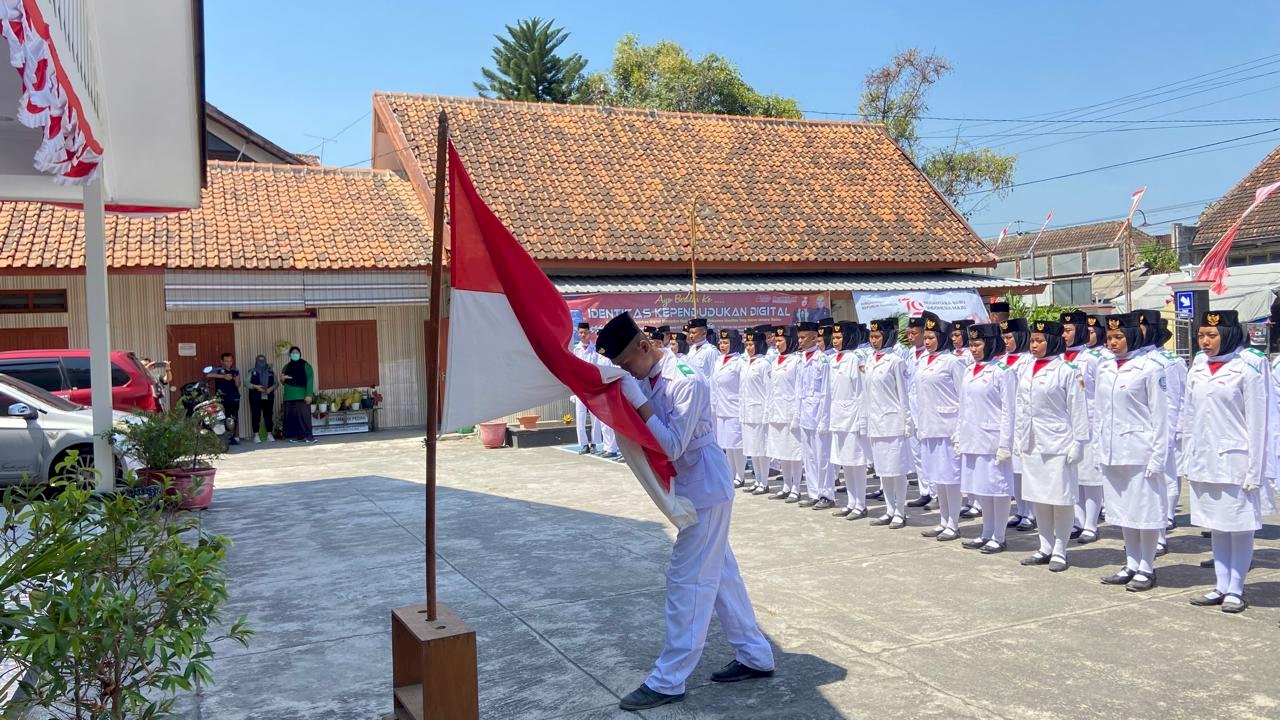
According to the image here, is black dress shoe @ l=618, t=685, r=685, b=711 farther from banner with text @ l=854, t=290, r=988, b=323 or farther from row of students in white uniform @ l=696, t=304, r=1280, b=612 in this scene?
banner with text @ l=854, t=290, r=988, b=323

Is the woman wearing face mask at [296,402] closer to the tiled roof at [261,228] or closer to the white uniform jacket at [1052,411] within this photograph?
the tiled roof at [261,228]

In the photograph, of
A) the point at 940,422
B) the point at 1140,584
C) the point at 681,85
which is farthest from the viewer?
the point at 681,85

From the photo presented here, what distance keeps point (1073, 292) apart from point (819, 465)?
3127cm

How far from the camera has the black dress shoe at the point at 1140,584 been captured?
6.26 metres

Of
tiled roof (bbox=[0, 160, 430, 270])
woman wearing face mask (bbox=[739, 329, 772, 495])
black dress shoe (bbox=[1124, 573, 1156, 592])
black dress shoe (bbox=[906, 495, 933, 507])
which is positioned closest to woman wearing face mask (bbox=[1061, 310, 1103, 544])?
black dress shoe (bbox=[1124, 573, 1156, 592])

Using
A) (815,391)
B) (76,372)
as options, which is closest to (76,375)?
(76,372)

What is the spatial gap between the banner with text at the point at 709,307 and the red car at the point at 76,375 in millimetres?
6964

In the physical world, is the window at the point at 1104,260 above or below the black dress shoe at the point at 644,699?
above

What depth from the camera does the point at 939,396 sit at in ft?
27.4

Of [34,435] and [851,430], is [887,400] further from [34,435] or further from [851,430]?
[34,435]

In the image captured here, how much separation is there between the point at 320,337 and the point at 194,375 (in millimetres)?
2299

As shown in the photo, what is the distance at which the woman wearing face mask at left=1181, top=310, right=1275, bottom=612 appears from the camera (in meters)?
5.81

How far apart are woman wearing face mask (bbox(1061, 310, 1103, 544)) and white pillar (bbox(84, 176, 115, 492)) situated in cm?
765

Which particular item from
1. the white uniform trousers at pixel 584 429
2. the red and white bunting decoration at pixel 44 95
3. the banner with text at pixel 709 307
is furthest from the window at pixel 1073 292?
the red and white bunting decoration at pixel 44 95
